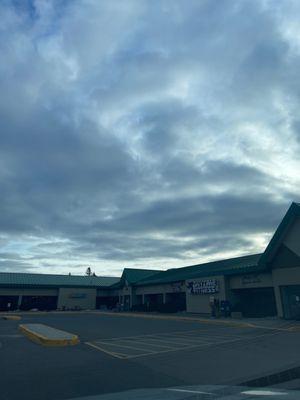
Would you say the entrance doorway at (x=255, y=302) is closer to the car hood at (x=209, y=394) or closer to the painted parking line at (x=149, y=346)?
the painted parking line at (x=149, y=346)

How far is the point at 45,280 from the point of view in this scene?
214ft

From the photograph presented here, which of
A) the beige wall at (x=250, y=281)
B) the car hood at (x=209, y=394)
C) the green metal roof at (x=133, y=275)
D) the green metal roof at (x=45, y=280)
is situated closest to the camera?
the car hood at (x=209, y=394)

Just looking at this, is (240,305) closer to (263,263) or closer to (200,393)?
(263,263)

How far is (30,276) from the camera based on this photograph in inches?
2591

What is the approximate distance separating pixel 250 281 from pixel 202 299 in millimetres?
7746

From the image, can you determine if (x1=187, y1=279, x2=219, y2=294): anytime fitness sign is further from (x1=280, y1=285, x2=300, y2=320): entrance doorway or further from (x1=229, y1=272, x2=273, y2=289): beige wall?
(x1=280, y1=285, x2=300, y2=320): entrance doorway

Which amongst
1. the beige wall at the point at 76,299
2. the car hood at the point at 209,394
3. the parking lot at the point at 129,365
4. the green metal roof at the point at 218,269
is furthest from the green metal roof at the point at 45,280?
the car hood at the point at 209,394

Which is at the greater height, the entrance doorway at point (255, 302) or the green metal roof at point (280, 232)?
the green metal roof at point (280, 232)

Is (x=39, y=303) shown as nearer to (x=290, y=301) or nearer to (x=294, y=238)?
(x=290, y=301)

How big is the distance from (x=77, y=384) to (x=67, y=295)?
59798mm

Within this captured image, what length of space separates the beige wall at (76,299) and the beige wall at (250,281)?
38.7m

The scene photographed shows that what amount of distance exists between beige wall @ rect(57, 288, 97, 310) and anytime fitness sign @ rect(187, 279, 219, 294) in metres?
31.7

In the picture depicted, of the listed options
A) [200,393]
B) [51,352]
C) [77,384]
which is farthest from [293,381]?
[51,352]

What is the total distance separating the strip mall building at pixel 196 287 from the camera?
28.3 meters
